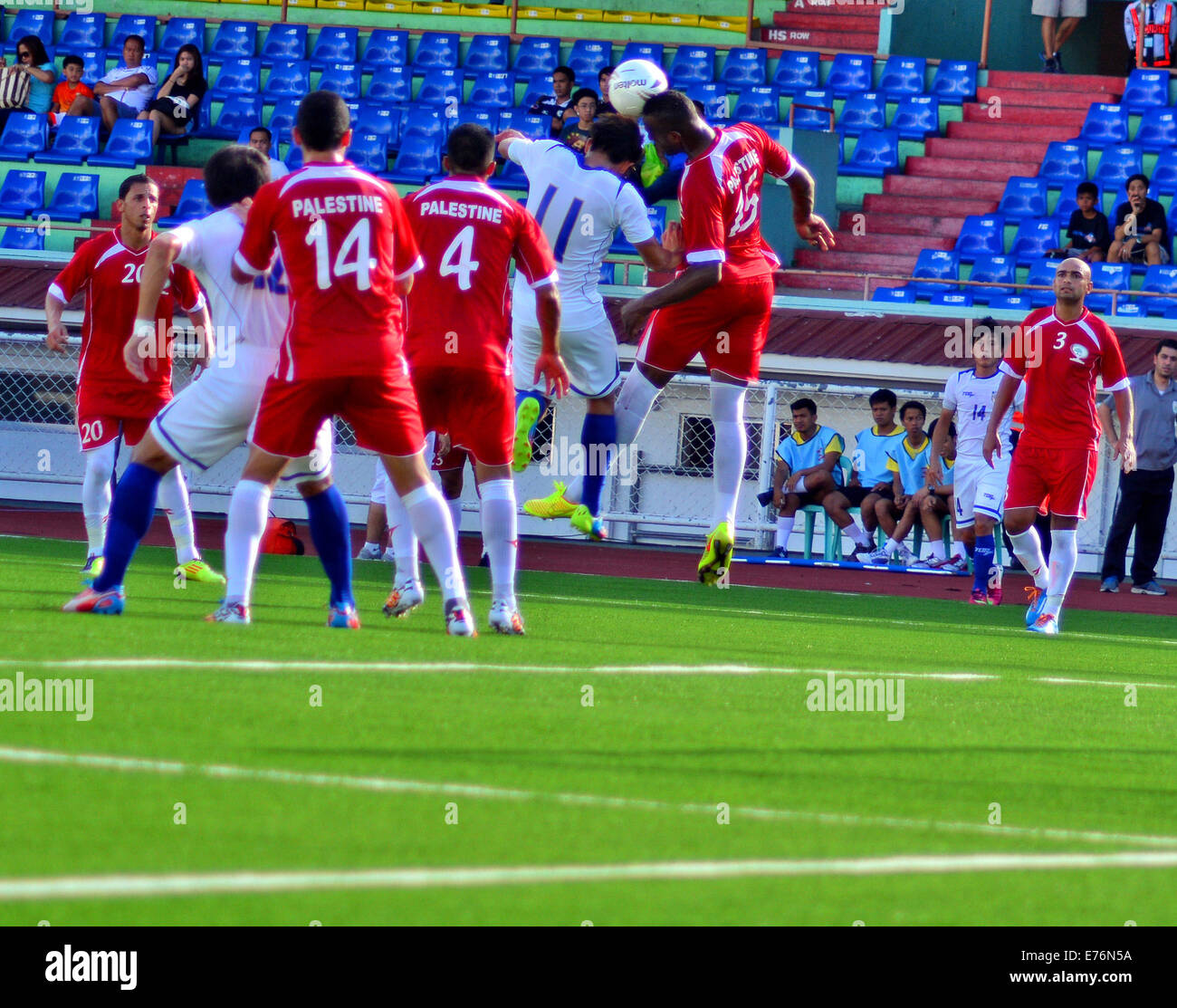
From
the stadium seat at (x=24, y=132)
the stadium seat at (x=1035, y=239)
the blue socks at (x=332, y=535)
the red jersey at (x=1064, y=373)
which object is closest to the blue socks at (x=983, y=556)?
the red jersey at (x=1064, y=373)

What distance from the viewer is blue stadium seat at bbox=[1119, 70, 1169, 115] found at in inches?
889

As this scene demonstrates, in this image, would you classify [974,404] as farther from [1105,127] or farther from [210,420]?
[210,420]

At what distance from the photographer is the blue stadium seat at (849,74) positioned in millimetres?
24062

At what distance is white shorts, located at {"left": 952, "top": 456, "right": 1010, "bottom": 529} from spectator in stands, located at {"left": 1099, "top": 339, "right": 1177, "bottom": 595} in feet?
5.06

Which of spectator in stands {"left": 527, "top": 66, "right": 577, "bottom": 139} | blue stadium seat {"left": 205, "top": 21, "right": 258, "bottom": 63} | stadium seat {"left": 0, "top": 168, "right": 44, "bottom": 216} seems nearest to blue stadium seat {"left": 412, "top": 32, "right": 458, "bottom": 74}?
blue stadium seat {"left": 205, "top": 21, "right": 258, "bottom": 63}

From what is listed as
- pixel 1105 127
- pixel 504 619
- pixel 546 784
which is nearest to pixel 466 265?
pixel 504 619

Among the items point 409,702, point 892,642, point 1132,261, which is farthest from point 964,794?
point 1132,261

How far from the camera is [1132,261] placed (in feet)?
64.8

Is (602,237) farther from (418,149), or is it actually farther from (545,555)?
(418,149)

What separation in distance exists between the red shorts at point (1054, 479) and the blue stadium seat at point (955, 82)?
1350cm

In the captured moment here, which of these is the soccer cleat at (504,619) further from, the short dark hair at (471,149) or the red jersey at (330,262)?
the short dark hair at (471,149)

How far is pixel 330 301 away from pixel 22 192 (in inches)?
659

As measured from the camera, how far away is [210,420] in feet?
24.2

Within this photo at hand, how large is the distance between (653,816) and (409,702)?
159cm
